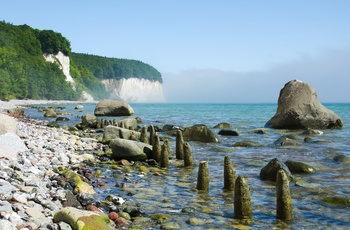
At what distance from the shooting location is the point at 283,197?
305 inches

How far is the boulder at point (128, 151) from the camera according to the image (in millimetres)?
14570

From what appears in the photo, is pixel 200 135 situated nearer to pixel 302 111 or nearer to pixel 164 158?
pixel 164 158

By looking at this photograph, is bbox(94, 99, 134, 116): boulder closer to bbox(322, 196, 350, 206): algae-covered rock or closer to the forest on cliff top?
the forest on cliff top

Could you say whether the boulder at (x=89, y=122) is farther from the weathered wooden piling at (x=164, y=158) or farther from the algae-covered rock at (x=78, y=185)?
the algae-covered rock at (x=78, y=185)

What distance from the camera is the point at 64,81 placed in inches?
4843

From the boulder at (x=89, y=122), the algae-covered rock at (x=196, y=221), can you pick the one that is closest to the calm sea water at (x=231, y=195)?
the algae-covered rock at (x=196, y=221)

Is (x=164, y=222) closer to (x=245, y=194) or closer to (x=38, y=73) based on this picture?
(x=245, y=194)

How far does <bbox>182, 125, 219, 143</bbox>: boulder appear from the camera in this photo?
21.8 metres

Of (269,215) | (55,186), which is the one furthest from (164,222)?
(55,186)

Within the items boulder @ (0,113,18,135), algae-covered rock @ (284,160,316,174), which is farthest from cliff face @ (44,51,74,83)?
algae-covered rock @ (284,160,316,174)

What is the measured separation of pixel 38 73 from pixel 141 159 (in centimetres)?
10020

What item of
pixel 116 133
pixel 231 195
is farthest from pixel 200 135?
pixel 231 195

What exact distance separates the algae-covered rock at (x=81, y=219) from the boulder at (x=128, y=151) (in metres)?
7.81

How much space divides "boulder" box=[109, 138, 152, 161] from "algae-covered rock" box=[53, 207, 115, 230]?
308 inches
